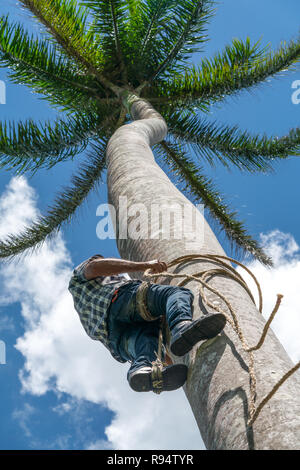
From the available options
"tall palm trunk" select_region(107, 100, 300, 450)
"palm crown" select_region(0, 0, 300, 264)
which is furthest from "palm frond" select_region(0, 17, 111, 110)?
"tall palm trunk" select_region(107, 100, 300, 450)

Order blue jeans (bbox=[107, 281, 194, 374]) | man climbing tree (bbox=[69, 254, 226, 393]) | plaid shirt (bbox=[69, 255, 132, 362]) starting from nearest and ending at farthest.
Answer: man climbing tree (bbox=[69, 254, 226, 393]), blue jeans (bbox=[107, 281, 194, 374]), plaid shirt (bbox=[69, 255, 132, 362])

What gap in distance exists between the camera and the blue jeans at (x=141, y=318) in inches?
94.3

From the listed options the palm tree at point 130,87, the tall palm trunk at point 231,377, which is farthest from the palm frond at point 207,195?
the tall palm trunk at point 231,377

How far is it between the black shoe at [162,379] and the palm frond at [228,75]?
22.2ft

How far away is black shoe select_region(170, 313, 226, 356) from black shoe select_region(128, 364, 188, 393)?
9 centimetres

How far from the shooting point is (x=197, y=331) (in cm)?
209

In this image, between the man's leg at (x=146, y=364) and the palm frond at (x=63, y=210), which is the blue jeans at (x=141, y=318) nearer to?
the man's leg at (x=146, y=364)

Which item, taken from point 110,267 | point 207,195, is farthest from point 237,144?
point 110,267

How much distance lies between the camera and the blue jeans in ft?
7.86

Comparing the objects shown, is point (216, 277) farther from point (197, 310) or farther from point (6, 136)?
point (6, 136)

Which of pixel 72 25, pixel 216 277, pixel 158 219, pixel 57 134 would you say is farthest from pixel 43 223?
pixel 216 277

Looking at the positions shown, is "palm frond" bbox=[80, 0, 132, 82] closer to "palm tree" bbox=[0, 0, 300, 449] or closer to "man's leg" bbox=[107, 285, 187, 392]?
"palm tree" bbox=[0, 0, 300, 449]

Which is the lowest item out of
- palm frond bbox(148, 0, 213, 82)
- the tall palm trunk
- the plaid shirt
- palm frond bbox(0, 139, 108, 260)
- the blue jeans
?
the tall palm trunk

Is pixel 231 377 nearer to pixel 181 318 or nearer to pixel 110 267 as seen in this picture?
pixel 181 318
